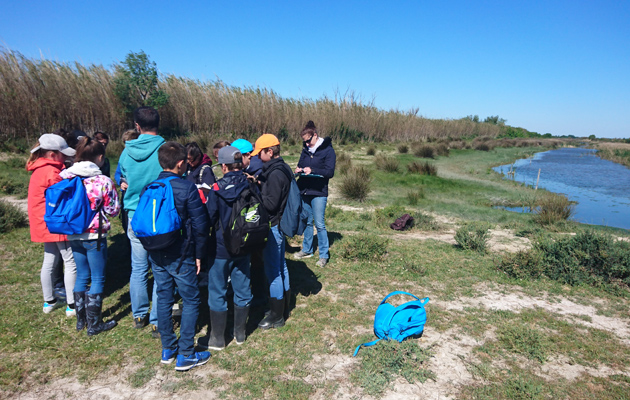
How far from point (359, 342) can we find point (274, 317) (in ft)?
2.88

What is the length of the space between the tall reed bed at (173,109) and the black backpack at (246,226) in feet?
42.3

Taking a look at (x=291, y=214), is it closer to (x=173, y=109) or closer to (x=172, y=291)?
(x=172, y=291)

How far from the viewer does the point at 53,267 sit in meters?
3.86

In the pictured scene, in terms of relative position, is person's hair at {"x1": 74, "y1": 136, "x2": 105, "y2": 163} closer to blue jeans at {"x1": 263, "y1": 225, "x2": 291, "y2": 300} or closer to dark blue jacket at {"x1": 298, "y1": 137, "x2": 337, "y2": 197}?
blue jeans at {"x1": 263, "y1": 225, "x2": 291, "y2": 300}

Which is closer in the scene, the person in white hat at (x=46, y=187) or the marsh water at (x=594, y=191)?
the person in white hat at (x=46, y=187)

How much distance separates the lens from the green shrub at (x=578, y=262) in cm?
526

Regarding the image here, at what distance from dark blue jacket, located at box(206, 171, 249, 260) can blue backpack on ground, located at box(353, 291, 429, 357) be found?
5.24ft

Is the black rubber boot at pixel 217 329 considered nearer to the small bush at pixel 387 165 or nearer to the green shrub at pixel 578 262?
the green shrub at pixel 578 262

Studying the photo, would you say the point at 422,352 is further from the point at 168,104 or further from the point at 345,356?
the point at 168,104

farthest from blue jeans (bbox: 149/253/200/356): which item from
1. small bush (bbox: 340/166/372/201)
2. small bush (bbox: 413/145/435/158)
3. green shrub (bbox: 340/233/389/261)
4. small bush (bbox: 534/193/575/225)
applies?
small bush (bbox: 413/145/435/158)

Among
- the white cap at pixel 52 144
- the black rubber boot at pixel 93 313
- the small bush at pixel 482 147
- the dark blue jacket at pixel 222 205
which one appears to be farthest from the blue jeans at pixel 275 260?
the small bush at pixel 482 147

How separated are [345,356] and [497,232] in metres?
6.06

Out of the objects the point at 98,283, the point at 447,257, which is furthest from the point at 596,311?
the point at 98,283

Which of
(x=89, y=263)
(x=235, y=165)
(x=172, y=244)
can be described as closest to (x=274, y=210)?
(x=235, y=165)
